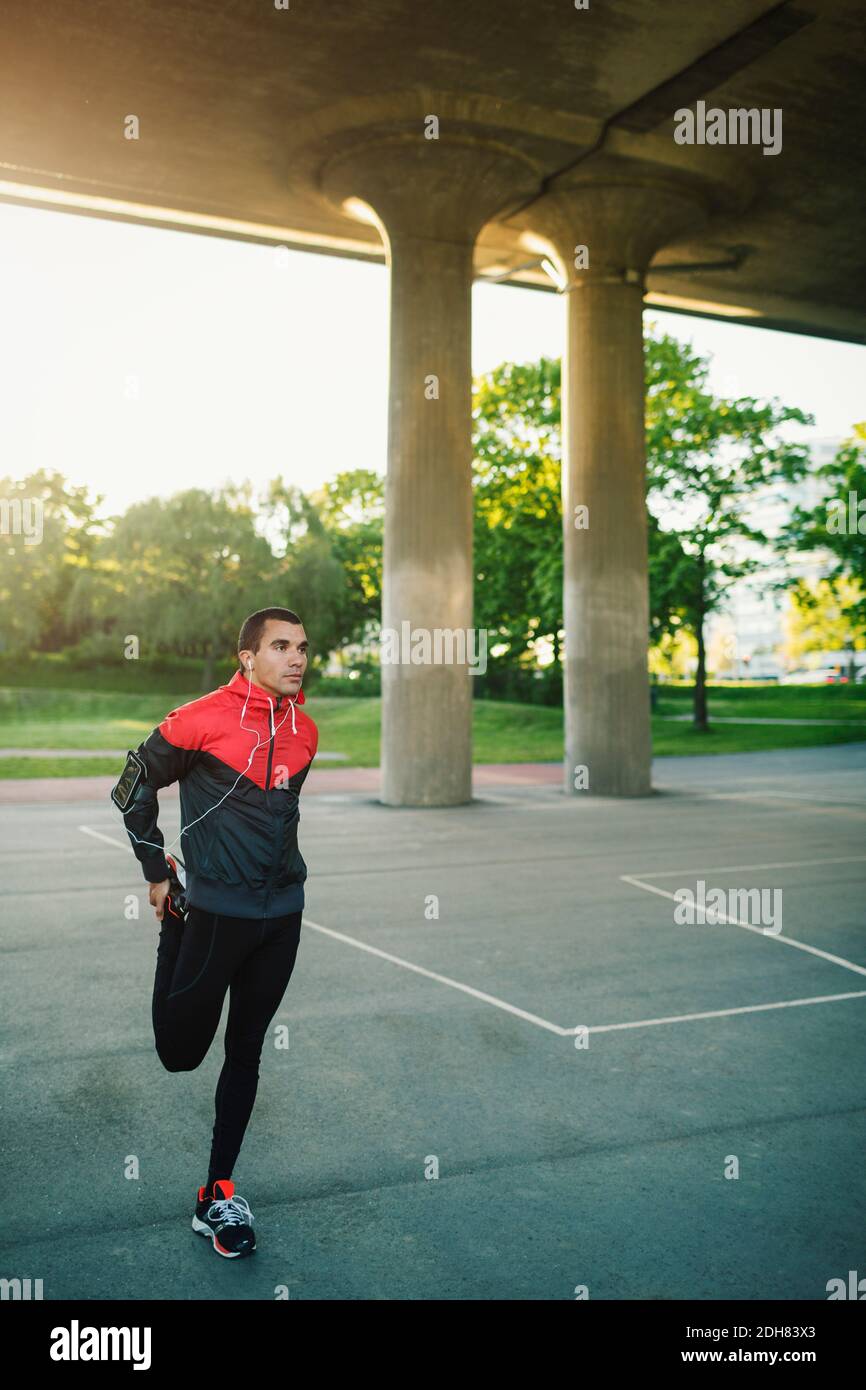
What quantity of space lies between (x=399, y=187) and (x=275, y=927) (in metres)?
18.8

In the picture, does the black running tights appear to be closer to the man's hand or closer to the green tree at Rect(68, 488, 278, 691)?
the man's hand

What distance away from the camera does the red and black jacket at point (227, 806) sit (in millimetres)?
4613

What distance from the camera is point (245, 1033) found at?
4680mm

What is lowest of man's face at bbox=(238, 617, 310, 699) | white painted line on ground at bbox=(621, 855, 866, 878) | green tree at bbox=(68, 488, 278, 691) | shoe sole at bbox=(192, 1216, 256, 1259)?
white painted line on ground at bbox=(621, 855, 866, 878)

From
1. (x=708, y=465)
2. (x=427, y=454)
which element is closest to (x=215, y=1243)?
(x=427, y=454)

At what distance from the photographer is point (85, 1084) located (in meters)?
6.64

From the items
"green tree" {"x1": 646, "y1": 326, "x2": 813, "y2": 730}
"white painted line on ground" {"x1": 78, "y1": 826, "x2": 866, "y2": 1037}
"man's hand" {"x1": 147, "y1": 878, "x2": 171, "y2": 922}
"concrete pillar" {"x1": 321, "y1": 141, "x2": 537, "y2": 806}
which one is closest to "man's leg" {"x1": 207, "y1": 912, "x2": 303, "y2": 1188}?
"man's hand" {"x1": 147, "y1": 878, "x2": 171, "y2": 922}

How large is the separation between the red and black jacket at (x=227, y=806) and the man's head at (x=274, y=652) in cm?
7

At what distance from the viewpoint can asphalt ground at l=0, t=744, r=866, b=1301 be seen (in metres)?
4.51

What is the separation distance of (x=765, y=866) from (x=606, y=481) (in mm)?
10663

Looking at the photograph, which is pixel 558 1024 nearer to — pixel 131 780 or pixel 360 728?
pixel 131 780

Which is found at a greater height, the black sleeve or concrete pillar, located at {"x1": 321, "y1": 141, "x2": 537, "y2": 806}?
concrete pillar, located at {"x1": 321, "y1": 141, "x2": 537, "y2": 806}

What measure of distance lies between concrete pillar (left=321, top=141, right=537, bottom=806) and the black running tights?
54.7ft

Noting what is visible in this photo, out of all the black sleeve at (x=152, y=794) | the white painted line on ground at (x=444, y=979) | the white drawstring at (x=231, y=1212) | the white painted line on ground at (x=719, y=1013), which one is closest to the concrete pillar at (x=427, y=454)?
the white painted line on ground at (x=444, y=979)
